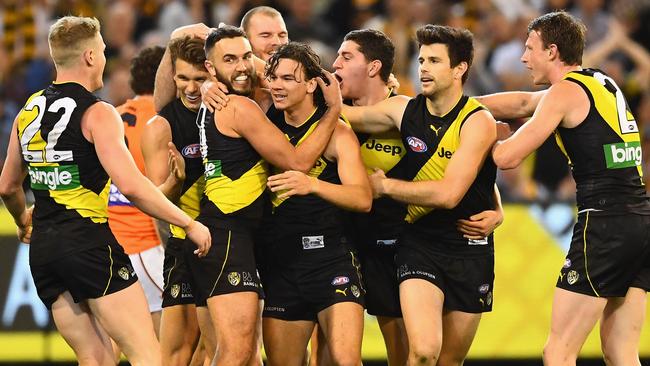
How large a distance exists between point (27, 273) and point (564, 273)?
5684 millimetres

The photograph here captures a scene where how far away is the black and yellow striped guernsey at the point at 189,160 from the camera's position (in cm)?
806

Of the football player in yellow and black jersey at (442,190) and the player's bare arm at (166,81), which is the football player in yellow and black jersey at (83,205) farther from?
the football player in yellow and black jersey at (442,190)

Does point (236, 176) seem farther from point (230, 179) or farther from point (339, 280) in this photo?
point (339, 280)

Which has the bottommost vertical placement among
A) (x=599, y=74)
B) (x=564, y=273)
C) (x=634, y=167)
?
(x=564, y=273)

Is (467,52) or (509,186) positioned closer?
(467,52)

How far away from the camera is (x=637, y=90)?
46.1ft

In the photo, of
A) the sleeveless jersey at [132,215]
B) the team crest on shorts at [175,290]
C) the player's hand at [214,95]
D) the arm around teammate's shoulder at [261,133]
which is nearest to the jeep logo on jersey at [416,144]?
the arm around teammate's shoulder at [261,133]

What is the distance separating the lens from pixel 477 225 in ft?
25.8

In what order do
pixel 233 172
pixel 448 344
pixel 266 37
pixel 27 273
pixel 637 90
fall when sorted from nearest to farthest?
pixel 233 172 < pixel 448 344 < pixel 266 37 < pixel 27 273 < pixel 637 90

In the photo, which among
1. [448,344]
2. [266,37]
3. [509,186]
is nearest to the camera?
[448,344]

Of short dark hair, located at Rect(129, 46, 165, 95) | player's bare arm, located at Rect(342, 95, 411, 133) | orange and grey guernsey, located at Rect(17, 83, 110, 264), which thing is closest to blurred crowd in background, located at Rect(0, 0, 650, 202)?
short dark hair, located at Rect(129, 46, 165, 95)

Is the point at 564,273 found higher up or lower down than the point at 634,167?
lower down

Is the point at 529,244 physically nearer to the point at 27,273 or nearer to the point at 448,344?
the point at 448,344

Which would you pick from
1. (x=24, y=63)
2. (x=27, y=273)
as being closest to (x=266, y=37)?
(x=27, y=273)
